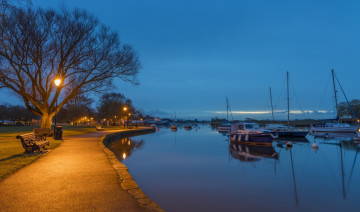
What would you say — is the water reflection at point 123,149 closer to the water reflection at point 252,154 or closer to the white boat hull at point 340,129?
the water reflection at point 252,154

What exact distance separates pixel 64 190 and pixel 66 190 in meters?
0.05

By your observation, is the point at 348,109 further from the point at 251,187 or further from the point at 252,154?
the point at 251,187

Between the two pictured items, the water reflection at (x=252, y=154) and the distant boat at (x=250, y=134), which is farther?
the distant boat at (x=250, y=134)

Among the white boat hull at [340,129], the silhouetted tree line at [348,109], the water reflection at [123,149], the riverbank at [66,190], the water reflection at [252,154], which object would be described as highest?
the silhouetted tree line at [348,109]

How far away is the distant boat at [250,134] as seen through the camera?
30984 mm

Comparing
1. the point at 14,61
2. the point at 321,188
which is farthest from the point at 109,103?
the point at 321,188

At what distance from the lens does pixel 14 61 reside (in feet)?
66.7

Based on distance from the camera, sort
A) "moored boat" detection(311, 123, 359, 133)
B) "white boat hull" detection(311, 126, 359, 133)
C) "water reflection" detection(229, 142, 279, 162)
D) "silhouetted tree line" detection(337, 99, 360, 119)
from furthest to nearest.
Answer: "silhouetted tree line" detection(337, 99, 360, 119), "moored boat" detection(311, 123, 359, 133), "white boat hull" detection(311, 126, 359, 133), "water reflection" detection(229, 142, 279, 162)

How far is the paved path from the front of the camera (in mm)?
A: 5441

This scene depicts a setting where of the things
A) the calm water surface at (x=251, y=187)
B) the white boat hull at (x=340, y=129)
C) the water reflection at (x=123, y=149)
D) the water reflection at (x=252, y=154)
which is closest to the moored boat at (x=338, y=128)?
the white boat hull at (x=340, y=129)

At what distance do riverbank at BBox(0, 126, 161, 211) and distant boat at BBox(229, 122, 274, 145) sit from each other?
24922 mm


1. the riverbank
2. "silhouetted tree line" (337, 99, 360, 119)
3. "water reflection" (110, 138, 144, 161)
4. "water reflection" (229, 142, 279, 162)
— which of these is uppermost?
"silhouetted tree line" (337, 99, 360, 119)

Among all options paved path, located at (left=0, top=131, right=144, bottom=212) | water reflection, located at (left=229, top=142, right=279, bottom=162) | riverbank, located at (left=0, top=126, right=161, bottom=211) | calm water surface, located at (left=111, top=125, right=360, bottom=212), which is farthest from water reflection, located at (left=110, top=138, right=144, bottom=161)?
paved path, located at (left=0, top=131, right=144, bottom=212)

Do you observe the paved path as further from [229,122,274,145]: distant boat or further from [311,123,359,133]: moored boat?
[311,123,359,133]: moored boat
